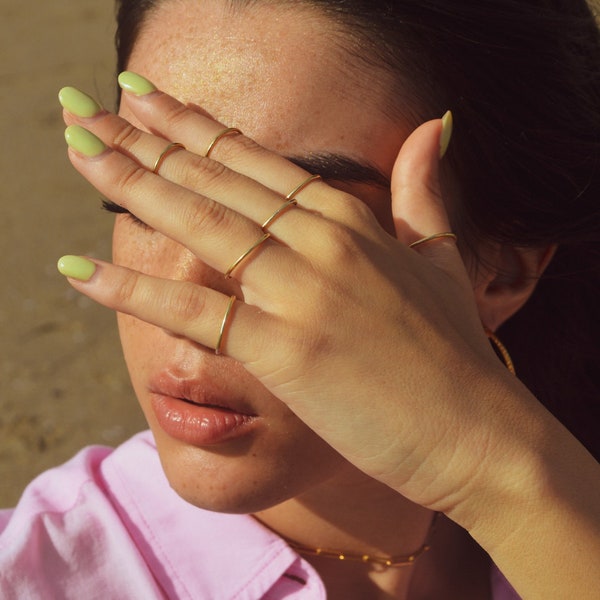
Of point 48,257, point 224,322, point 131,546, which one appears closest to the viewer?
point 224,322

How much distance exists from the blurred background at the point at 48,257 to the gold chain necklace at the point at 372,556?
1.17m

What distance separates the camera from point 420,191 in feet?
4.60

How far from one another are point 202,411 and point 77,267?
1.09ft

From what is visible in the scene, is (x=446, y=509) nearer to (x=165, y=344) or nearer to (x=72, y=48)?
(x=165, y=344)

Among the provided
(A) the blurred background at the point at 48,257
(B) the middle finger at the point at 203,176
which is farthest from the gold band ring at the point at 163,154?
(A) the blurred background at the point at 48,257

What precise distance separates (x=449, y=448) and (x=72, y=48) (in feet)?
16.4

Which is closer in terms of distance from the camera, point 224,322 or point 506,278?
point 224,322

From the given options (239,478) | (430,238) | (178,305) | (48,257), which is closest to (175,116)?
(178,305)

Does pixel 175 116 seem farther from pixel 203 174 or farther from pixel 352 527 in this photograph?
pixel 352 527

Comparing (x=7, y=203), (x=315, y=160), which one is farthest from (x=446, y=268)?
(x=7, y=203)

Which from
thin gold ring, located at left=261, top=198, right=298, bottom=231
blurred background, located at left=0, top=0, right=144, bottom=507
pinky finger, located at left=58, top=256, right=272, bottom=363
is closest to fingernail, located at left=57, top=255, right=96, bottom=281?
pinky finger, located at left=58, top=256, right=272, bottom=363

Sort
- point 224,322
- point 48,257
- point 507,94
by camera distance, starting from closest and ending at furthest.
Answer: point 224,322, point 507,94, point 48,257

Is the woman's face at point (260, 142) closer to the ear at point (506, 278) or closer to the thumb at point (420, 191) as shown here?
the thumb at point (420, 191)

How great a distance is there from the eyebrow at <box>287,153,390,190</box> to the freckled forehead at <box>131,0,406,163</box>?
2 cm
